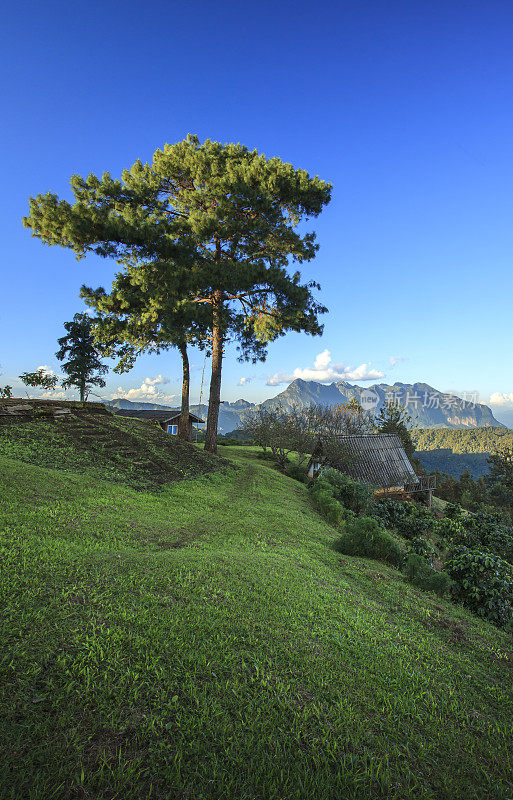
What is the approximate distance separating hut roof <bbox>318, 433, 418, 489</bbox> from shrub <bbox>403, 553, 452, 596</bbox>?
18.7 m

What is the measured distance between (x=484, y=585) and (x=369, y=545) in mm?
2592

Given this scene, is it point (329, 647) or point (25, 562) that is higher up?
point (25, 562)

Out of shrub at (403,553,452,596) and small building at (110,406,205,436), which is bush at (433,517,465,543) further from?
small building at (110,406,205,436)

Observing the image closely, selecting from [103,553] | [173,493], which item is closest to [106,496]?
[173,493]

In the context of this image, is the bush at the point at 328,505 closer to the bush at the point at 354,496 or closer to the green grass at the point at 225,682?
the bush at the point at 354,496

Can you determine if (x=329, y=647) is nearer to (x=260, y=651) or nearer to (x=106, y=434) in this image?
(x=260, y=651)

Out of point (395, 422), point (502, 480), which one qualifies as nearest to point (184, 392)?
point (395, 422)

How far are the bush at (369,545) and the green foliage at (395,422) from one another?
5010cm

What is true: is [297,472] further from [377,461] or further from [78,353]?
[78,353]

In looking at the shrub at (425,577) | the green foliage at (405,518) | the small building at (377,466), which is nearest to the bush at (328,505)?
the green foliage at (405,518)

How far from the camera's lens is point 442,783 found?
8.24 feet

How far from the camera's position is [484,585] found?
23.5 ft

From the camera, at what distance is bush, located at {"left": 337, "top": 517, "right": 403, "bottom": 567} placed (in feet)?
29.5

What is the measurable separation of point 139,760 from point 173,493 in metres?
8.91
